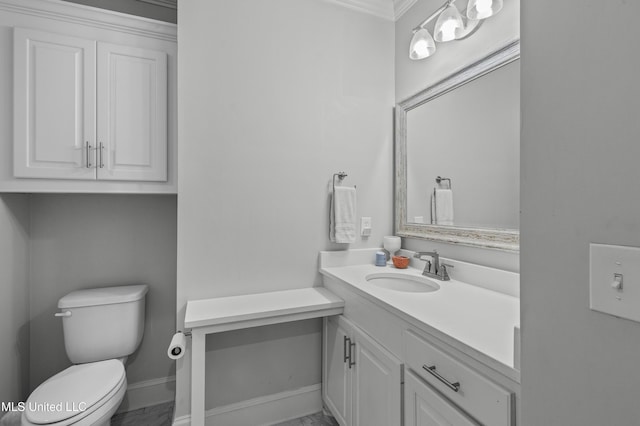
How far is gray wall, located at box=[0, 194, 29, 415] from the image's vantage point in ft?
4.84

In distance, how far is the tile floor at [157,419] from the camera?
1.77 metres

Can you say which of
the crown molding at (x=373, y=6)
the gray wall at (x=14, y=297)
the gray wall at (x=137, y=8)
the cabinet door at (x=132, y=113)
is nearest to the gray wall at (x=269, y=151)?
the crown molding at (x=373, y=6)

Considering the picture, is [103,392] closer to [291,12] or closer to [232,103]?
[232,103]

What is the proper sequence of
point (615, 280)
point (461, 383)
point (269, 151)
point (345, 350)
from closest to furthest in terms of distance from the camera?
point (615, 280)
point (461, 383)
point (345, 350)
point (269, 151)

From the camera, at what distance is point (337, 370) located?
1.65 m

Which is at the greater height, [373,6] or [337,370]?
[373,6]

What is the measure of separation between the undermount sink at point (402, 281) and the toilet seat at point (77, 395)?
1323 millimetres

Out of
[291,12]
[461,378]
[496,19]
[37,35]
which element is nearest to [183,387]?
[461,378]

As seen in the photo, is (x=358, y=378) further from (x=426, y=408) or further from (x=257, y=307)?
(x=257, y=307)

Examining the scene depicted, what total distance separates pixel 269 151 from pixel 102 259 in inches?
48.4

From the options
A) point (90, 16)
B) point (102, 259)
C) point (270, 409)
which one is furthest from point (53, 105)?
point (270, 409)

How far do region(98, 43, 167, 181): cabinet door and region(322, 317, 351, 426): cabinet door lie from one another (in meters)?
1.27

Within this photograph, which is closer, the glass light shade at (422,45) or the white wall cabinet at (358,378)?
the white wall cabinet at (358,378)

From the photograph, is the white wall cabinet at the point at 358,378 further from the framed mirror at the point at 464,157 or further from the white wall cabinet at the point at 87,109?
the white wall cabinet at the point at 87,109
